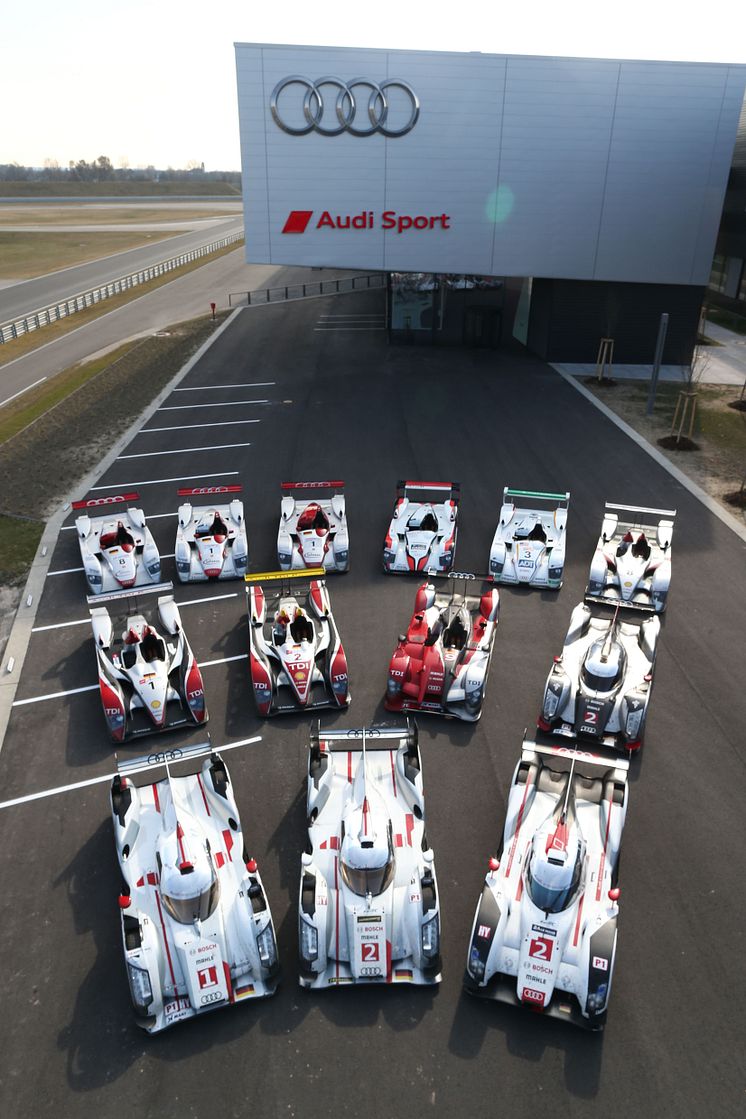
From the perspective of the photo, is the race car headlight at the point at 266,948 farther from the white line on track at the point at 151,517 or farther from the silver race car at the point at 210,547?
the white line on track at the point at 151,517

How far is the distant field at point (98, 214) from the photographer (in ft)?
370

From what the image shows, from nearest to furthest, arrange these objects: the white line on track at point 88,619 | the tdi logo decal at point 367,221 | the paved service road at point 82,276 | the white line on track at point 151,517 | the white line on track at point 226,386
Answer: the white line on track at point 88,619
the white line on track at point 151,517
the tdi logo decal at point 367,221
the white line on track at point 226,386
the paved service road at point 82,276

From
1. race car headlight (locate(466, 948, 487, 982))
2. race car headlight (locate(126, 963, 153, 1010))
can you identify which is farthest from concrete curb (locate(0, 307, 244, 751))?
race car headlight (locate(466, 948, 487, 982))

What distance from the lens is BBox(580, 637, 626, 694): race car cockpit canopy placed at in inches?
492

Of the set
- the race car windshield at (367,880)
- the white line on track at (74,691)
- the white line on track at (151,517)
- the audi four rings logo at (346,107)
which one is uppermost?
the audi four rings logo at (346,107)

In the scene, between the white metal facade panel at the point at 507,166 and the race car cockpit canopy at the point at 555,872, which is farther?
the white metal facade panel at the point at 507,166

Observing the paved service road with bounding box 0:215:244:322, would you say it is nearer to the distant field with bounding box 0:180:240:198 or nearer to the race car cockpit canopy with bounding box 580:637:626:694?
the race car cockpit canopy with bounding box 580:637:626:694

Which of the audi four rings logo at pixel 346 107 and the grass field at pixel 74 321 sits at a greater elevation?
the audi four rings logo at pixel 346 107

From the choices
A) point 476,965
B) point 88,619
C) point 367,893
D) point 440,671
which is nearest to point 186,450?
point 88,619

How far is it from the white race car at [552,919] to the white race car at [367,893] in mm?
674

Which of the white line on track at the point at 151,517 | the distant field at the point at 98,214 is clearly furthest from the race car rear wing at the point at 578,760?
the distant field at the point at 98,214

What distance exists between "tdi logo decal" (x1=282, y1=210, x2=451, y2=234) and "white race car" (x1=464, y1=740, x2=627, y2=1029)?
88.8ft

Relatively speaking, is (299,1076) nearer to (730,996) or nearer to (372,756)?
(372,756)

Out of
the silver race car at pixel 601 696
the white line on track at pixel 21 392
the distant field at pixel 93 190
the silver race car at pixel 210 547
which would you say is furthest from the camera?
the distant field at pixel 93 190
